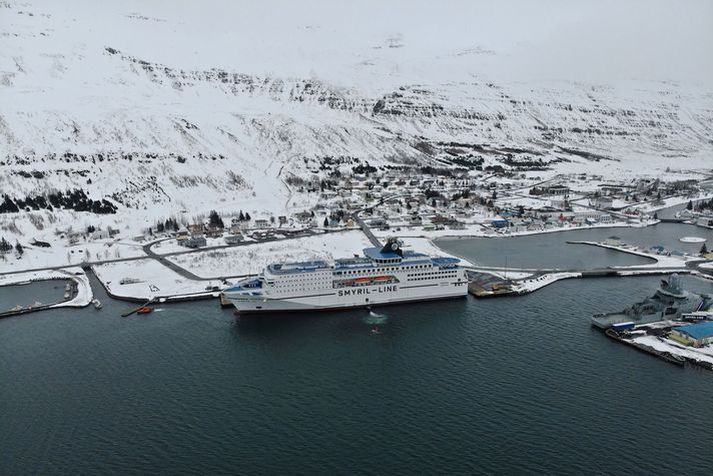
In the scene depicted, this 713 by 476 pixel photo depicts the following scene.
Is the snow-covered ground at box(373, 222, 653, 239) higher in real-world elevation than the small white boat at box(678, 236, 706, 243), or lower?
higher

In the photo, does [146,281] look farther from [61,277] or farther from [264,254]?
[264,254]

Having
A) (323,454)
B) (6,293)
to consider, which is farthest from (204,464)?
(6,293)

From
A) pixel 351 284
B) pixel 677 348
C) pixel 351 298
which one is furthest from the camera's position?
pixel 351 298

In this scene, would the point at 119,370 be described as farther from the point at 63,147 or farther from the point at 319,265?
the point at 63,147

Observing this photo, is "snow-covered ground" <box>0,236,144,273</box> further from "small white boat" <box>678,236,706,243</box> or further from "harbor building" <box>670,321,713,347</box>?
"small white boat" <box>678,236,706,243</box>

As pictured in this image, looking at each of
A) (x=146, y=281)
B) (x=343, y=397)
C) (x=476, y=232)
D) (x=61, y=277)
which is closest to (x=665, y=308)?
(x=343, y=397)

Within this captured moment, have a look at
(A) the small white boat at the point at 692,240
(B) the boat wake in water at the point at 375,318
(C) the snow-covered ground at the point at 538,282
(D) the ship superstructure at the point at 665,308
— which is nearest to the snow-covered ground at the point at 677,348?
(D) the ship superstructure at the point at 665,308

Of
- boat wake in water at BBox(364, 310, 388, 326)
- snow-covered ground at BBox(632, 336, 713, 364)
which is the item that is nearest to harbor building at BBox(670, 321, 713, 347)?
snow-covered ground at BBox(632, 336, 713, 364)
